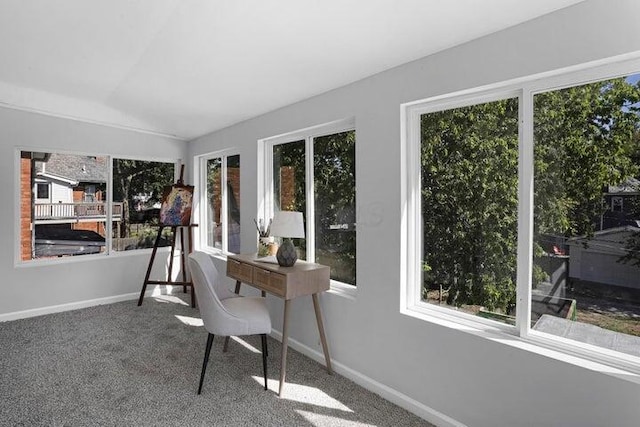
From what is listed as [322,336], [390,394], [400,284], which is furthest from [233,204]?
[390,394]

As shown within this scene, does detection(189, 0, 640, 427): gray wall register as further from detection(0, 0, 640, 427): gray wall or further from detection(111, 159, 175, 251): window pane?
detection(111, 159, 175, 251): window pane

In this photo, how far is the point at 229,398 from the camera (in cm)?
248

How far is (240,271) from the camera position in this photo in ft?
10.3

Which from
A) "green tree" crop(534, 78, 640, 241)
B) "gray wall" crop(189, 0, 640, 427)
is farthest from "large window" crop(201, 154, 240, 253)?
"green tree" crop(534, 78, 640, 241)

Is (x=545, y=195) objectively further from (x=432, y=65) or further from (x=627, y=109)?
(x=432, y=65)

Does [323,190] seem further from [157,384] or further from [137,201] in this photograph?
[137,201]

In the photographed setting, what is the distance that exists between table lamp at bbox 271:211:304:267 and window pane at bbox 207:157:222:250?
2.23 meters

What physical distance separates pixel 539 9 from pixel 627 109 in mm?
623

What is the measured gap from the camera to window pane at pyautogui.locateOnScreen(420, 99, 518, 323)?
2.05m

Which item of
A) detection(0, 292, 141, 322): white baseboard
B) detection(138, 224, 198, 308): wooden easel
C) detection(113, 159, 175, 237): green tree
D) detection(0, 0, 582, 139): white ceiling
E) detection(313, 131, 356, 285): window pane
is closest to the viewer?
detection(0, 0, 582, 139): white ceiling

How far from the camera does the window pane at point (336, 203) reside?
9.66ft

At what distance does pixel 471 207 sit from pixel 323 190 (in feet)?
4.45

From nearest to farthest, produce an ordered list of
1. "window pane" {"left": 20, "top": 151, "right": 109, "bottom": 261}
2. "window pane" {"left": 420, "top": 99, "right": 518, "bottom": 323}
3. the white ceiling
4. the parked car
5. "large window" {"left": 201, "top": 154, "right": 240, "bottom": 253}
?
the white ceiling
"window pane" {"left": 420, "top": 99, "right": 518, "bottom": 323}
"window pane" {"left": 20, "top": 151, "right": 109, "bottom": 261}
the parked car
"large window" {"left": 201, "top": 154, "right": 240, "bottom": 253}

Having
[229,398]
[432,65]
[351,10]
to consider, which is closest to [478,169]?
[432,65]
